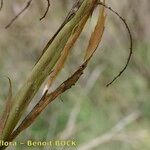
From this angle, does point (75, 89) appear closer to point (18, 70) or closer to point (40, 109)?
point (18, 70)

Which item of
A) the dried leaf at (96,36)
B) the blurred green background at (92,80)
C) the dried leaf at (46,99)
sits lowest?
the blurred green background at (92,80)

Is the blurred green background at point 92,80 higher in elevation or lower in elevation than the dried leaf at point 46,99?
lower

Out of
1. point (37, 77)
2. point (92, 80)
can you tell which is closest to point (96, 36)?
point (37, 77)

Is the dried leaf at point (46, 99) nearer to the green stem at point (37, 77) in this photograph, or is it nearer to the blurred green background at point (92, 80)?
the green stem at point (37, 77)

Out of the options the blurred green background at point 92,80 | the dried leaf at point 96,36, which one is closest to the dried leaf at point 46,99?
the dried leaf at point 96,36

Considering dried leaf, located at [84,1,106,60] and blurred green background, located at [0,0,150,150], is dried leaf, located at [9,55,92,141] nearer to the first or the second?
dried leaf, located at [84,1,106,60]

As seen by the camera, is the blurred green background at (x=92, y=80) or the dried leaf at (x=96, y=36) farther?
the blurred green background at (x=92, y=80)
